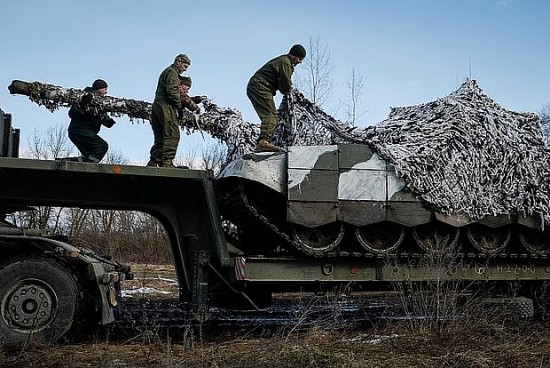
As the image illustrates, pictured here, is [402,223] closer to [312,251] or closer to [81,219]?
[312,251]

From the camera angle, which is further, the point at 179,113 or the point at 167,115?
the point at 179,113

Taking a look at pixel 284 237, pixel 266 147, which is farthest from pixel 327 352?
pixel 266 147

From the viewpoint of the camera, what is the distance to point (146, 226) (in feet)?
116

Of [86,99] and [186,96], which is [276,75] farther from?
[86,99]

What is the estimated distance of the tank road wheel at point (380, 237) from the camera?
316 inches

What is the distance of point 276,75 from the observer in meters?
8.52

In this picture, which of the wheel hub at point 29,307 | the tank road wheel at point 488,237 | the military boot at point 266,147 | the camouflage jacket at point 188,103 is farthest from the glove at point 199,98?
the tank road wheel at point 488,237

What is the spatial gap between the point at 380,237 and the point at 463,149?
1566 mm

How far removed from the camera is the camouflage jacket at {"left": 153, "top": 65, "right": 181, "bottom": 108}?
8227 millimetres

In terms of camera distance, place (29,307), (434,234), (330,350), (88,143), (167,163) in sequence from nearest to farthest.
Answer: (330,350)
(29,307)
(167,163)
(434,234)
(88,143)

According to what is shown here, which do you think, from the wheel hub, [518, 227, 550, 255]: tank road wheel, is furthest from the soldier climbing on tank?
[518, 227, 550, 255]: tank road wheel

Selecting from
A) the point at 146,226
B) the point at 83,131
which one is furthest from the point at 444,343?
the point at 146,226

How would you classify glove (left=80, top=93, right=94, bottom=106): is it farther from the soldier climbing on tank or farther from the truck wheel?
the truck wheel

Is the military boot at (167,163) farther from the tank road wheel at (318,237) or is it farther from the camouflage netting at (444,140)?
the tank road wheel at (318,237)
